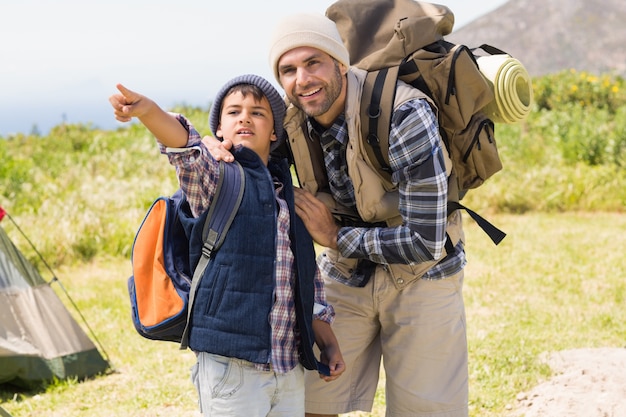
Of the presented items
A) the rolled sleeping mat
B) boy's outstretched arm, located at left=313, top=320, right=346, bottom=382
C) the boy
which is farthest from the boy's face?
the rolled sleeping mat

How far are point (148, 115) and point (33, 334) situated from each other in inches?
122

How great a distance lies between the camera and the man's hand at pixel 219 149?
8.02 feet

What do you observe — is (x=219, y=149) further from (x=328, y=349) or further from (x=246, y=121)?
(x=328, y=349)

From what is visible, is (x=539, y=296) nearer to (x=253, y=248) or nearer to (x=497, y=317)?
(x=497, y=317)

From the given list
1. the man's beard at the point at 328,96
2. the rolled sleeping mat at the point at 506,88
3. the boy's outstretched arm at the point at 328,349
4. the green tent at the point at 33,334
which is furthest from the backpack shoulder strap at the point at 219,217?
the green tent at the point at 33,334

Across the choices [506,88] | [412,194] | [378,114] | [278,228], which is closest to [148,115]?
[278,228]

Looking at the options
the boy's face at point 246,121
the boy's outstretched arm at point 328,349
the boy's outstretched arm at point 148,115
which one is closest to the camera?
the boy's outstretched arm at point 148,115

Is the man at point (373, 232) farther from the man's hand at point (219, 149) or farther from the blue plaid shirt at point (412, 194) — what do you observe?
the man's hand at point (219, 149)

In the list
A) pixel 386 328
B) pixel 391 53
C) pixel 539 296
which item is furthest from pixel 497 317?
pixel 391 53

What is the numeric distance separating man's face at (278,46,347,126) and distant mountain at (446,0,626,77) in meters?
23.4

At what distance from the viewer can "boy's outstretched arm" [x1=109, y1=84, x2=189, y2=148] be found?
7.39ft

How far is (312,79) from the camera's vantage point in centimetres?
267

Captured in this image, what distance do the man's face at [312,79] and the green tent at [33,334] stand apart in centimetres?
289

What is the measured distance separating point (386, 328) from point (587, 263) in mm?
4690
